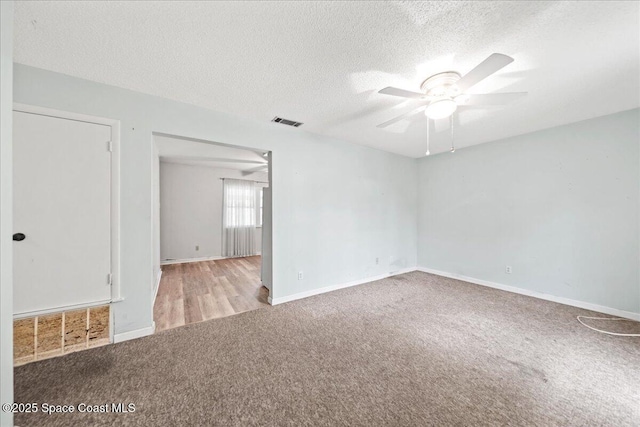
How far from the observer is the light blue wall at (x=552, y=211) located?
8.70 feet

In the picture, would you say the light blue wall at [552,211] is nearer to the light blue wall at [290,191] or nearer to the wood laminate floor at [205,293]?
the light blue wall at [290,191]

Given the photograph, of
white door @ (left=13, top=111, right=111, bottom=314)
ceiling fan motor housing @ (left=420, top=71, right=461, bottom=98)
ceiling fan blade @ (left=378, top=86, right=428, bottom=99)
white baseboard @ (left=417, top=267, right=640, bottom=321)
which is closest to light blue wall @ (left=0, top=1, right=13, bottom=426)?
white door @ (left=13, top=111, right=111, bottom=314)

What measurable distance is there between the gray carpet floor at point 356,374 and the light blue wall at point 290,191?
59cm

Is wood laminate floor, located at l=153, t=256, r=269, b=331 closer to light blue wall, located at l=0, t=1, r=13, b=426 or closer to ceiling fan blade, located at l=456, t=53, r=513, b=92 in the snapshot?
light blue wall, located at l=0, t=1, r=13, b=426

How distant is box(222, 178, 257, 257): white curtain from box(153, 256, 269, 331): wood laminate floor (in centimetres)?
A: 92

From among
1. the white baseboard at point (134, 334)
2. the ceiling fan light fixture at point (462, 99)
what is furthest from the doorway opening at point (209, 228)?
the ceiling fan light fixture at point (462, 99)

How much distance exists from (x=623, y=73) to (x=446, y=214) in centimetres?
278

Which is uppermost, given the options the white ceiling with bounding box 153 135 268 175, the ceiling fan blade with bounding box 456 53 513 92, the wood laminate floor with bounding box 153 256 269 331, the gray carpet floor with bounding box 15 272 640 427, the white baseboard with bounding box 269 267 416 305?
the white ceiling with bounding box 153 135 268 175

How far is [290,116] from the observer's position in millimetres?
2752

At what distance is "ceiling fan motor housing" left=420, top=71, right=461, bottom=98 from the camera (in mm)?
1818

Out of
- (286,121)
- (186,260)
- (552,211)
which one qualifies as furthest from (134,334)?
(552,211)

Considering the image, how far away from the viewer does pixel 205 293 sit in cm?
343

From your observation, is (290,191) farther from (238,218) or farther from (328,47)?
(238,218)

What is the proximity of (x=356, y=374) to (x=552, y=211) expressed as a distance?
3.62 meters
